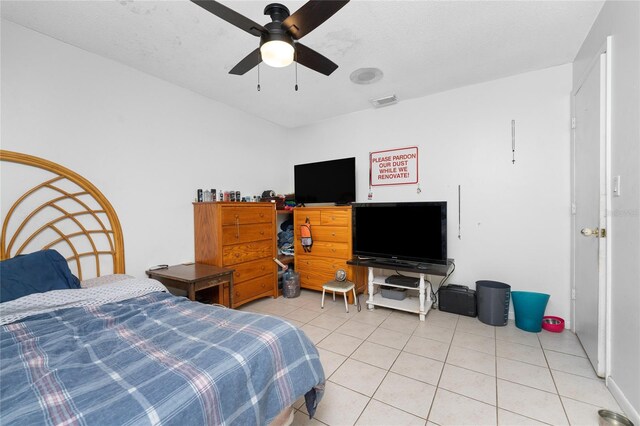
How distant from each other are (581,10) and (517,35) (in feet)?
1.19

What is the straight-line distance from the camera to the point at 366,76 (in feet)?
8.93

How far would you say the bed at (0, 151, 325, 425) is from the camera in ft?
2.68

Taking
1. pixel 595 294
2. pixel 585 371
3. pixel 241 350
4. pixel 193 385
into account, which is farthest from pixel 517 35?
pixel 193 385

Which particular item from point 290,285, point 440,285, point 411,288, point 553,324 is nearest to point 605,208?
point 553,324

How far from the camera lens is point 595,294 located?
182cm

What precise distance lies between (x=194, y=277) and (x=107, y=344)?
1195 millimetres

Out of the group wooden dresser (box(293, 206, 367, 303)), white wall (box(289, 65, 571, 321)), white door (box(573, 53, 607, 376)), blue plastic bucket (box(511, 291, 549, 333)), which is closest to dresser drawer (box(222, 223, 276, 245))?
wooden dresser (box(293, 206, 367, 303))

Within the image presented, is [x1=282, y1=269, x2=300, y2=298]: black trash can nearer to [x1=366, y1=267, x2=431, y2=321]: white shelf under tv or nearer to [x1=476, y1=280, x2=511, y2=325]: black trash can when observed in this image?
[x1=366, y1=267, x2=431, y2=321]: white shelf under tv

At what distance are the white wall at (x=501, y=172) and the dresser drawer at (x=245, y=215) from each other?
1.66 meters

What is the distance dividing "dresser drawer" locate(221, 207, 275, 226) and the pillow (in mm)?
1298

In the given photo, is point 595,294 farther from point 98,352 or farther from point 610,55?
point 98,352

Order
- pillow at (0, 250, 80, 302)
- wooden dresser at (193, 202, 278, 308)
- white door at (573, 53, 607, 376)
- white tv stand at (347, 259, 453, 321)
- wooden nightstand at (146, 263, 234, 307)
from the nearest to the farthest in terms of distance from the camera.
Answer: pillow at (0, 250, 80, 302)
white door at (573, 53, 607, 376)
wooden nightstand at (146, 263, 234, 307)
white tv stand at (347, 259, 453, 321)
wooden dresser at (193, 202, 278, 308)

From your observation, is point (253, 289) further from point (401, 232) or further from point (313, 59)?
point (313, 59)

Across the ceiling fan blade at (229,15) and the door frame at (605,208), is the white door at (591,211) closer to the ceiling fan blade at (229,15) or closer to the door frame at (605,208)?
the door frame at (605,208)
